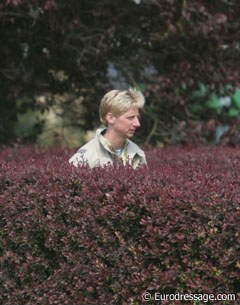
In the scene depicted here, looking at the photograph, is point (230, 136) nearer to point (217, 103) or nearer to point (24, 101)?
point (217, 103)

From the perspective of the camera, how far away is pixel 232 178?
17.2ft

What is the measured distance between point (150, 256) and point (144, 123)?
619 centimetres

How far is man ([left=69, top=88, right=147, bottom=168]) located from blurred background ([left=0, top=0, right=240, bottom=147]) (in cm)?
360

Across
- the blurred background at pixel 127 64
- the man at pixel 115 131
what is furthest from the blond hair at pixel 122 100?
the blurred background at pixel 127 64

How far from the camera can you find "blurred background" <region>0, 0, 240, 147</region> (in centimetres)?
991

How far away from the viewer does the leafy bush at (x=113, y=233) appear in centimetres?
450

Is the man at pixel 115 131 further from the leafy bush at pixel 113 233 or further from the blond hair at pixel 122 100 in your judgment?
the leafy bush at pixel 113 233

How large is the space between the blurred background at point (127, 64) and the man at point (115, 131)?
3.60m

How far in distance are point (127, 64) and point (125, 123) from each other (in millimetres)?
4846

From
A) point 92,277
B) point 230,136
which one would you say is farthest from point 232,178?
point 230,136
